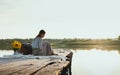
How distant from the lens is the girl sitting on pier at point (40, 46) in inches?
493

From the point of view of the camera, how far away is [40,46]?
1300cm

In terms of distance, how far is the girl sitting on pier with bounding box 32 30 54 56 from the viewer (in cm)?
1252

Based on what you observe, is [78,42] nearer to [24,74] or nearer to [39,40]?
[39,40]

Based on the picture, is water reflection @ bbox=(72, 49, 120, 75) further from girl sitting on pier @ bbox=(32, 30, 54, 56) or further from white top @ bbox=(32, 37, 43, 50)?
white top @ bbox=(32, 37, 43, 50)

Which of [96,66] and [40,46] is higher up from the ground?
[40,46]

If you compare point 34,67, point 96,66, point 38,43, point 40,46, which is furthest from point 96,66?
point 34,67

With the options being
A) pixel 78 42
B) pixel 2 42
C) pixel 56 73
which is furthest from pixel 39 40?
pixel 78 42

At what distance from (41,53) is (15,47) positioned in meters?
0.89

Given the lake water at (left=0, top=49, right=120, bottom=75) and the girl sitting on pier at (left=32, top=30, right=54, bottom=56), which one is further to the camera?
the lake water at (left=0, top=49, right=120, bottom=75)

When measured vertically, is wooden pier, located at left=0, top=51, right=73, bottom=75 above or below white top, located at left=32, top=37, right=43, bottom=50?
below

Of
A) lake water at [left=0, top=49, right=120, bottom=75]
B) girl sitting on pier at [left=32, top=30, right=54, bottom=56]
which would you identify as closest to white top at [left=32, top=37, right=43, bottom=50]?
girl sitting on pier at [left=32, top=30, right=54, bottom=56]

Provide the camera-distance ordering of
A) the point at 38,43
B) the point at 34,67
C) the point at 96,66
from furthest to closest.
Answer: the point at 96,66
the point at 38,43
the point at 34,67

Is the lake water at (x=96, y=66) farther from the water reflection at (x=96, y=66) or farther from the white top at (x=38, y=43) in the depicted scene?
the white top at (x=38, y=43)

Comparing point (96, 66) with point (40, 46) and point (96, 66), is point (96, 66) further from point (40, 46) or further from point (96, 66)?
point (40, 46)
